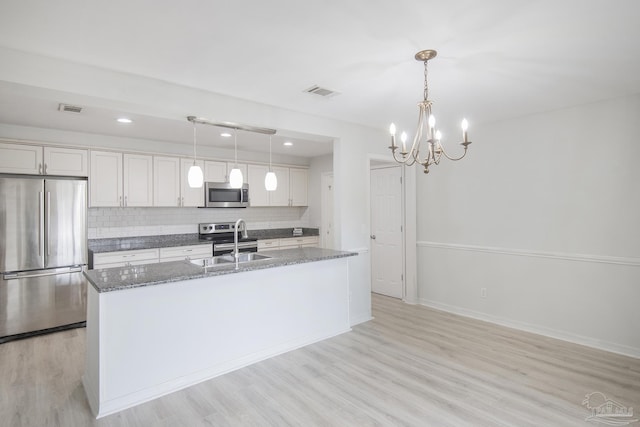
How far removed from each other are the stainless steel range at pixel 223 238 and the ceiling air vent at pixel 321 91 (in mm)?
2775

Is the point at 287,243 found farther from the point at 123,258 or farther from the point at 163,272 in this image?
the point at 163,272

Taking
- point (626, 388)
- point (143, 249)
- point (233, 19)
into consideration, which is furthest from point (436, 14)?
point (143, 249)

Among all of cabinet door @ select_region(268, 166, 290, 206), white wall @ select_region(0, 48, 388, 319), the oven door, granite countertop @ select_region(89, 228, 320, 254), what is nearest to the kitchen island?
white wall @ select_region(0, 48, 388, 319)

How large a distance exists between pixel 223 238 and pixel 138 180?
1504 mm

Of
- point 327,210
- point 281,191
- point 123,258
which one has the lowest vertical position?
point 123,258

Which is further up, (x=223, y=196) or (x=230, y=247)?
(x=223, y=196)

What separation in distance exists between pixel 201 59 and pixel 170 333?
2078mm

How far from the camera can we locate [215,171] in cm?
559

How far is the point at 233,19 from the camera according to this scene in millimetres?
1962

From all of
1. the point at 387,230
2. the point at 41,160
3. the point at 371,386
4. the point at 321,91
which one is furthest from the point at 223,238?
the point at 371,386

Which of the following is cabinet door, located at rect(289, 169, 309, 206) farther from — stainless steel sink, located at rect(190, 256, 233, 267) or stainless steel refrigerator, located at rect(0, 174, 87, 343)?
stainless steel refrigerator, located at rect(0, 174, 87, 343)

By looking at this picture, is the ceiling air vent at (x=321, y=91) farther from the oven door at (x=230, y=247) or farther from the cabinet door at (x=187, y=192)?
the oven door at (x=230, y=247)

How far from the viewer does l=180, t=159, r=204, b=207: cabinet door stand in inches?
206

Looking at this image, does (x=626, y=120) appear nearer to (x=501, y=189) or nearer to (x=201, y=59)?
(x=501, y=189)
